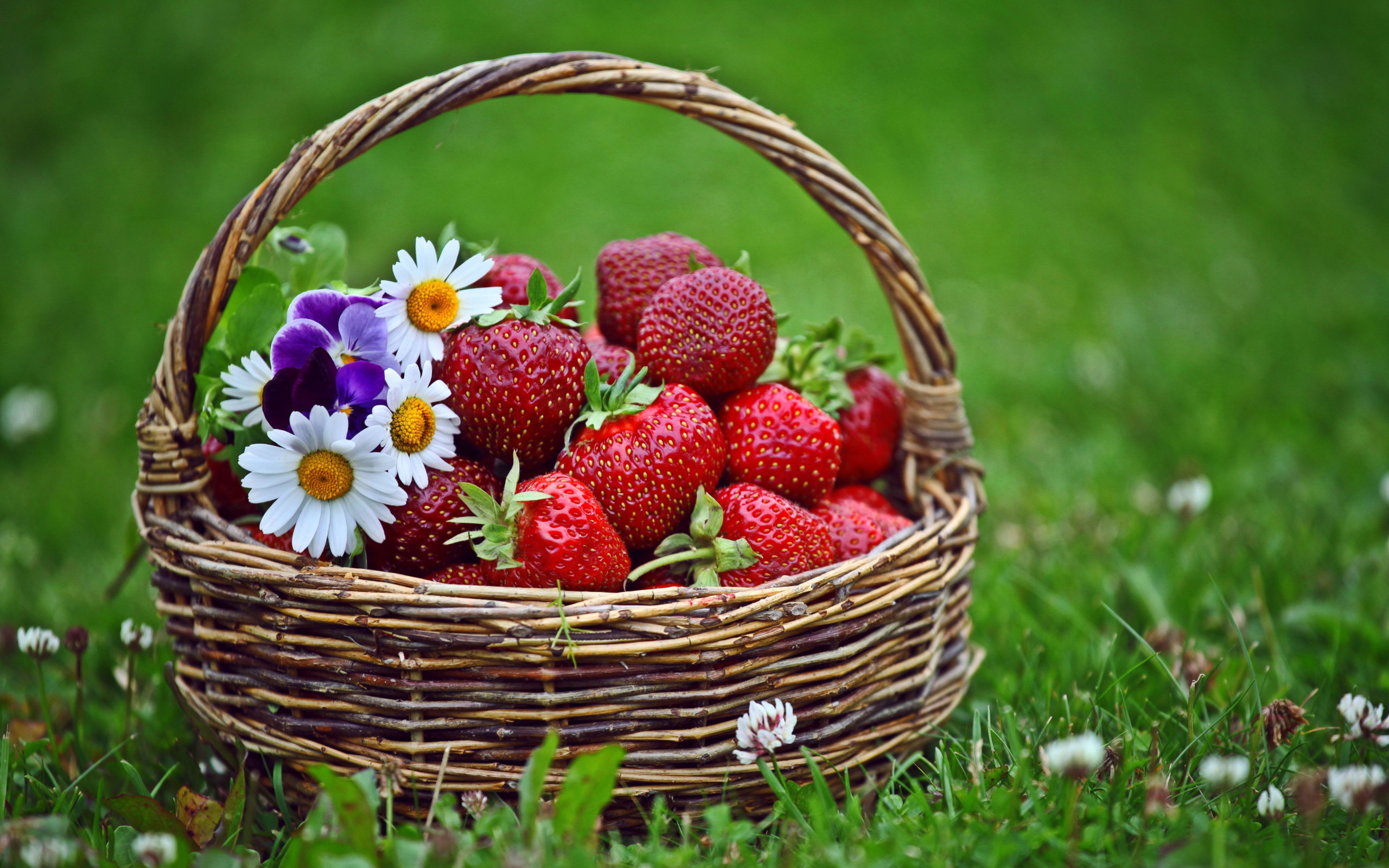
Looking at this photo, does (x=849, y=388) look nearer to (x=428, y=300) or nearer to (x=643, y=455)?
(x=643, y=455)

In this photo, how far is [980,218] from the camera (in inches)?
177

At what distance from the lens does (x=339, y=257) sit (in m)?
1.47

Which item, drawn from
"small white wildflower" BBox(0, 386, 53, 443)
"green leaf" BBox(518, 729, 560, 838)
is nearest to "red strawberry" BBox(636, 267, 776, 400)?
"green leaf" BBox(518, 729, 560, 838)

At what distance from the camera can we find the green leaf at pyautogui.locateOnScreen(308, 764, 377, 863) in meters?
0.98

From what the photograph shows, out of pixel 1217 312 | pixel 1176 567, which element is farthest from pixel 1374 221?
pixel 1176 567

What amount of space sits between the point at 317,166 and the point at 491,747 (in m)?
0.74

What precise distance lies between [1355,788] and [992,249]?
3627 millimetres

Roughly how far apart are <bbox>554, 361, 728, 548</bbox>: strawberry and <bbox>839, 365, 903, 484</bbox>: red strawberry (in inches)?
13.0

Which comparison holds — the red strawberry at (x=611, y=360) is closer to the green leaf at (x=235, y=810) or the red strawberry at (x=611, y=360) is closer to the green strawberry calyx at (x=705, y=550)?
the green strawberry calyx at (x=705, y=550)

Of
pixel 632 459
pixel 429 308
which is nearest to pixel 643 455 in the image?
pixel 632 459

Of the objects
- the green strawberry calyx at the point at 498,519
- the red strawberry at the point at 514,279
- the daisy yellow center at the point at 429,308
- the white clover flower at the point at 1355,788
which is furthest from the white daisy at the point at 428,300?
the white clover flower at the point at 1355,788

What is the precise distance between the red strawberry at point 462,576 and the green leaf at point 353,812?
272 millimetres

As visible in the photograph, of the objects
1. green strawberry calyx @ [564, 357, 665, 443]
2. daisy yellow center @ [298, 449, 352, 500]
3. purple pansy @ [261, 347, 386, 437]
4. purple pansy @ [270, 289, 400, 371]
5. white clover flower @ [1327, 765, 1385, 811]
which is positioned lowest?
white clover flower @ [1327, 765, 1385, 811]

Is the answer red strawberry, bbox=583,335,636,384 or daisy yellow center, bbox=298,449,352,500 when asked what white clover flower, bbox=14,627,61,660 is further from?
red strawberry, bbox=583,335,636,384
